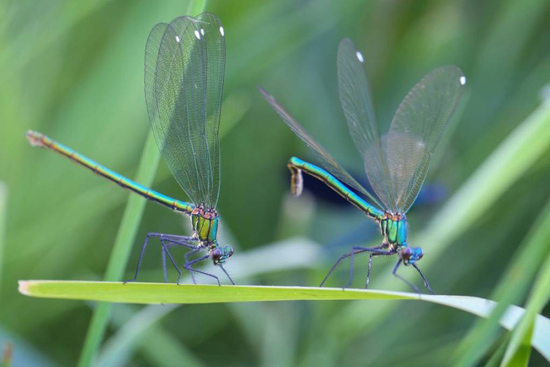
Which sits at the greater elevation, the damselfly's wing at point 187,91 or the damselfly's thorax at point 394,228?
the damselfly's wing at point 187,91

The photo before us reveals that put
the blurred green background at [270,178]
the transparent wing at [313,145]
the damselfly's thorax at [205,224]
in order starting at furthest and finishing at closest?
the blurred green background at [270,178], the damselfly's thorax at [205,224], the transparent wing at [313,145]

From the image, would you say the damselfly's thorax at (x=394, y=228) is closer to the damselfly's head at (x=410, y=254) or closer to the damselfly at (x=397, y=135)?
the damselfly at (x=397, y=135)

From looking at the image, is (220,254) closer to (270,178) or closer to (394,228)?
(394,228)

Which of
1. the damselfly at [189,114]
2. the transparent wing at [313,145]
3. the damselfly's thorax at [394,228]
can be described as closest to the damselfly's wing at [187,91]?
the damselfly at [189,114]

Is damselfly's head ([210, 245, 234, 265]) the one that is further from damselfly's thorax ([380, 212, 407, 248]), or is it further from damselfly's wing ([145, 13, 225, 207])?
damselfly's thorax ([380, 212, 407, 248])

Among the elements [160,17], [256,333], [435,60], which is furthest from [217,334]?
[435,60]

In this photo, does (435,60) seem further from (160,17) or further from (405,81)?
(160,17)

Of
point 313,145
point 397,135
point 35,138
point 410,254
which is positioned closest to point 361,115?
point 397,135
